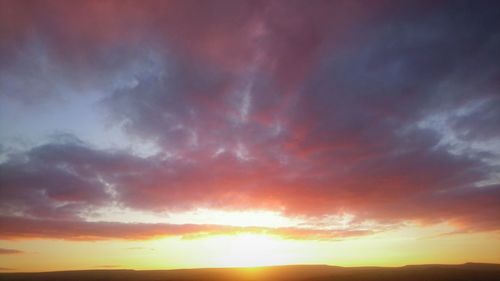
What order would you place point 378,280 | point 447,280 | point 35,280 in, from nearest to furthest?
point 447,280, point 378,280, point 35,280

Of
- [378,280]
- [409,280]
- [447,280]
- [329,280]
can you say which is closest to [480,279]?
[447,280]

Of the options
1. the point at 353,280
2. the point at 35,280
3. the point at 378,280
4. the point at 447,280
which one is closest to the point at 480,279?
the point at 447,280

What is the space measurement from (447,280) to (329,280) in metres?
36.5

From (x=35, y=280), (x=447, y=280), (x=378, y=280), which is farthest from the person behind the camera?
(x=35, y=280)

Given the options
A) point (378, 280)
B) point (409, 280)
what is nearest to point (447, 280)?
point (409, 280)

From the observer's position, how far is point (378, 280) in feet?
414

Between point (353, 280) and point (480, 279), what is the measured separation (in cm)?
3927

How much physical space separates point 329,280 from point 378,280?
58.0 feet

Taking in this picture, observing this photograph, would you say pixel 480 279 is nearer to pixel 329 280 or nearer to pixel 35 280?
pixel 329 280

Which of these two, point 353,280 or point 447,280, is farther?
point 353,280

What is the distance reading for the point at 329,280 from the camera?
403 ft

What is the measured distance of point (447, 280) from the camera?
11756 cm

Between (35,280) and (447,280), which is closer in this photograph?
(447,280)

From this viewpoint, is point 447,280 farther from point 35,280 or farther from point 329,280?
point 35,280
